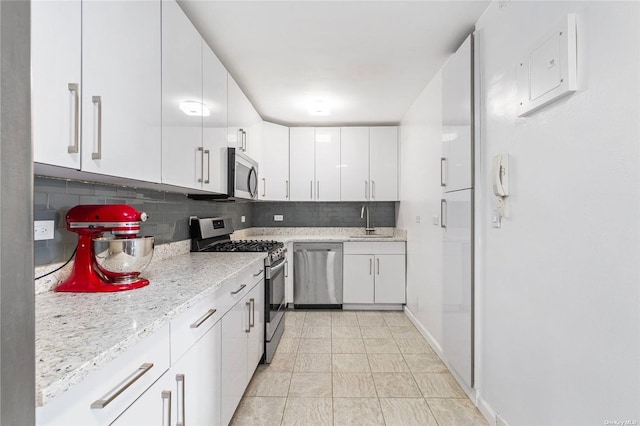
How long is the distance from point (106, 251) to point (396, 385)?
1.99 metres

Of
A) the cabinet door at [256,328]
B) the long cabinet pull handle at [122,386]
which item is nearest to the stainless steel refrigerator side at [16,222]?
the long cabinet pull handle at [122,386]

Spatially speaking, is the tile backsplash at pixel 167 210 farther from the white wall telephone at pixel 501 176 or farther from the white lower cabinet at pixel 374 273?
the white wall telephone at pixel 501 176

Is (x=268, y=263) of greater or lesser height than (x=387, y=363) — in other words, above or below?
above

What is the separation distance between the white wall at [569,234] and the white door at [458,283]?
0.72 ft

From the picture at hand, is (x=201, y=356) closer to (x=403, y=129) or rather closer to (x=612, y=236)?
→ (x=612, y=236)

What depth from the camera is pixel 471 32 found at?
7.38 ft

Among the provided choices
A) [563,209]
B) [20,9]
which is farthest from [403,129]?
[20,9]

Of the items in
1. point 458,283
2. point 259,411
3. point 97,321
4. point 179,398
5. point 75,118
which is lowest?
point 259,411

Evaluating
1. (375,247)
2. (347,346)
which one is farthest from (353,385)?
(375,247)

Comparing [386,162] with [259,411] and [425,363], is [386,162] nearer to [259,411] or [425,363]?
[425,363]

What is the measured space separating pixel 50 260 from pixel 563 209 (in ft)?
6.55

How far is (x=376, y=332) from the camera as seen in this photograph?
3416mm

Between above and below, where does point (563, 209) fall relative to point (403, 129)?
below

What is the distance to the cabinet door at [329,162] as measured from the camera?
4.47 meters
